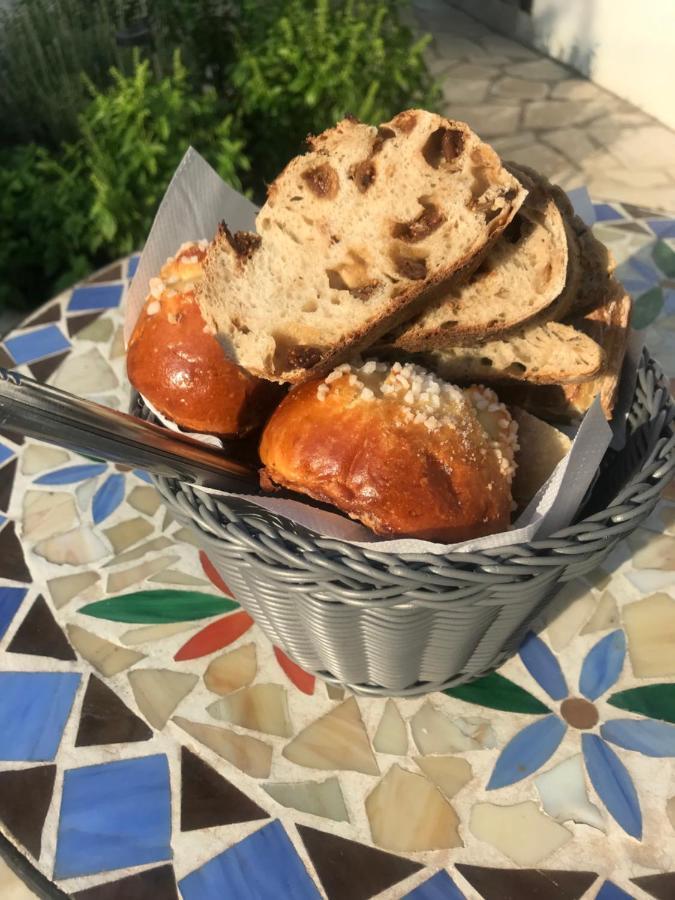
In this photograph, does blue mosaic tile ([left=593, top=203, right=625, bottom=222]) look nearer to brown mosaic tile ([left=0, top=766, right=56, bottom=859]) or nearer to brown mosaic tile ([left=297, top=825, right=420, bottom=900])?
brown mosaic tile ([left=297, top=825, right=420, bottom=900])

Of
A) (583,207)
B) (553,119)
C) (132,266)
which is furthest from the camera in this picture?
(553,119)

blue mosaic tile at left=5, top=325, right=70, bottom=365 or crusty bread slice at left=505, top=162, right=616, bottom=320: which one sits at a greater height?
crusty bread slice at left=505, top=162, right=616, bottom=320

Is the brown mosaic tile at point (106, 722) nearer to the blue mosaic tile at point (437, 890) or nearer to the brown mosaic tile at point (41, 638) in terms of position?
the brown mosaic tile at point (41, 638)

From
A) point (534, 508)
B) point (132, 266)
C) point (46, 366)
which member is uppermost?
point (534, 508)

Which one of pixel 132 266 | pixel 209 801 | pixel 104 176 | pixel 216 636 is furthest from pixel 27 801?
pixel 104 176

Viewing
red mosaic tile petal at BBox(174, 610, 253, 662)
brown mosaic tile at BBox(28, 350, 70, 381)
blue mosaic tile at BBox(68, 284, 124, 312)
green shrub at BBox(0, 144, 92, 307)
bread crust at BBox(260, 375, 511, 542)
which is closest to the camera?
bread crust at BBox(260, 375, 511, 542)

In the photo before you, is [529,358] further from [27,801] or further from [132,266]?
[132,266]

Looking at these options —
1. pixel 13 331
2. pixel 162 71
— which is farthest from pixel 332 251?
pixel 162 71

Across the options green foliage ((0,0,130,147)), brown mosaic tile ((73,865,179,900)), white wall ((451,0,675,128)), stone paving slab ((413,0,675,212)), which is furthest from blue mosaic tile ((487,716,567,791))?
white wall ((451,0,675,128))

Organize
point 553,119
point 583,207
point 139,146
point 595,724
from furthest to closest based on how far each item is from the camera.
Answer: point 553,119 → point 139,146 → point 583,207 → point 595,724
